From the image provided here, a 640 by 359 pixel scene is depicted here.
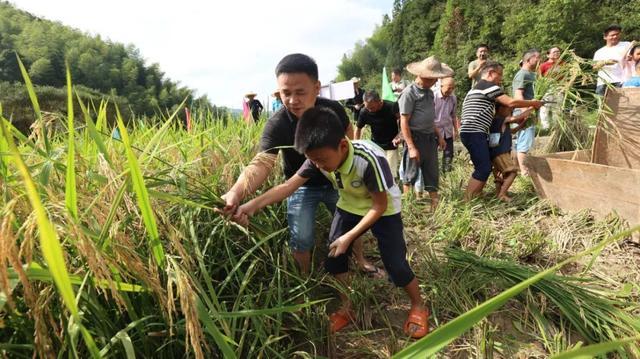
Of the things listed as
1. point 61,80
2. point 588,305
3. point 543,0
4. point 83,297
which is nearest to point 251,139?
point 83,297

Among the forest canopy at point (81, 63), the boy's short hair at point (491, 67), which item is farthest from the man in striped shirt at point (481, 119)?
the forest canopy at point (81, 63)

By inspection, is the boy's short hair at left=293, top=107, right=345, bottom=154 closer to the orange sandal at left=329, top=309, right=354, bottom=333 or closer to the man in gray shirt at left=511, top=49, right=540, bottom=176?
the orange sandal at left=329, top=309, right=354, bottom=333

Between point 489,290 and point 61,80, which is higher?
point 61,80

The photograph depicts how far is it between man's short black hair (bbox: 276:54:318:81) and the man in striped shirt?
219cm

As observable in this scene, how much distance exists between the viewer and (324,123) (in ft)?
4.97

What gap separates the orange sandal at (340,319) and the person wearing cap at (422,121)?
76.4 inches

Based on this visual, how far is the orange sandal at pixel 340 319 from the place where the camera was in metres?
1.80

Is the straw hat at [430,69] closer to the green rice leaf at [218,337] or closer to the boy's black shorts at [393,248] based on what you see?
the boy's black shorts at [393,248]

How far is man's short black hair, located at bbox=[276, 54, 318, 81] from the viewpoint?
1763 millimetres

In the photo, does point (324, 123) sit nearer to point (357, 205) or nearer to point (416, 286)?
point (357, 205)

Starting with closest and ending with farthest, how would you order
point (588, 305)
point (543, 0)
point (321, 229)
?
point (588, 305)
point (321, 229)
point (543, 0)

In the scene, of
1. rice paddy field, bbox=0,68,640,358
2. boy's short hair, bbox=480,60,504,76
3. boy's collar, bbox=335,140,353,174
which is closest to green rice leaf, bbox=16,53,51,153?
rice paddy field, bbox=0,68,640,358

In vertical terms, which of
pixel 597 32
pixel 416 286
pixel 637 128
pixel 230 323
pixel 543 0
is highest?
pixel 543 0

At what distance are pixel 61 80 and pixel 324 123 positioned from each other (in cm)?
4609
